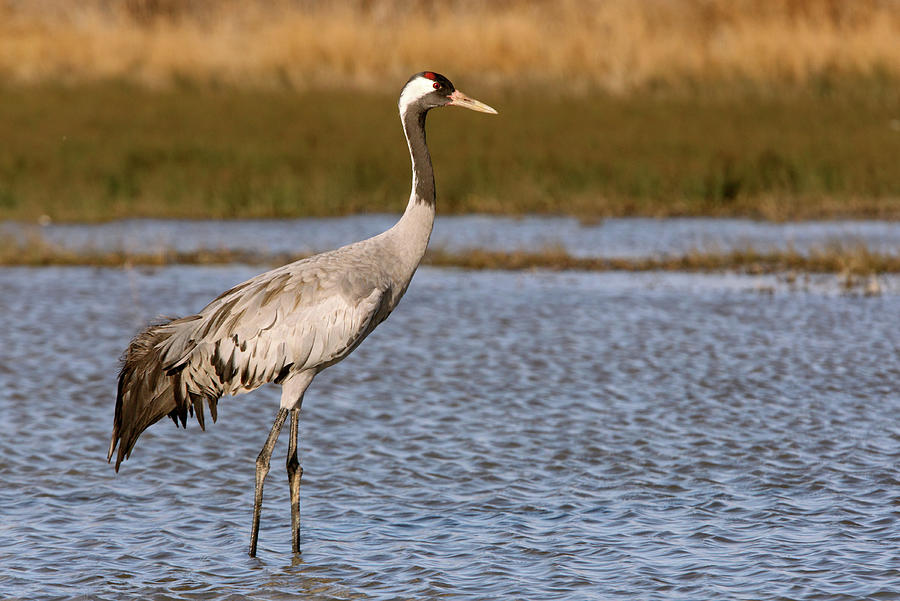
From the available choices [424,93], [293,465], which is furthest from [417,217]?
[293,465]

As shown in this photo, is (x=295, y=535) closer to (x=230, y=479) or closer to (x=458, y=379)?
(x=230, y=479)

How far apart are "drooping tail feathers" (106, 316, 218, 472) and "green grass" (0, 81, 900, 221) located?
38.5ft

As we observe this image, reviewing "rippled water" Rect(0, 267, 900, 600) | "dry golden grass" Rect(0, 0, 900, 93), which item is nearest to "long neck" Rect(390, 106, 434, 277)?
"rippled water" Rect(0, 267, 900, 600)

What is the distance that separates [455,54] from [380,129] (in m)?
5.36

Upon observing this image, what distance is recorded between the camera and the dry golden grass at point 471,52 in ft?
85.6

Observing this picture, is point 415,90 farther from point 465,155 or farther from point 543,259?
point 465,155

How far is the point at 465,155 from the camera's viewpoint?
20.9m

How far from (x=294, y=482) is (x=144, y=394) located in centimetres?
82

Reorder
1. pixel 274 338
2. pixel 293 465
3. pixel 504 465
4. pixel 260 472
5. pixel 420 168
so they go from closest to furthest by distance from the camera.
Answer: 1. pixel 274 338
2. pixel 260 472
3. pixel 293 465
4. pixel 420 168
5. pixel 504 465

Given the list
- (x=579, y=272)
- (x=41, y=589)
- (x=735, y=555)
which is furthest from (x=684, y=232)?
(x=41, y=589)

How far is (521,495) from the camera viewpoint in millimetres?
7383

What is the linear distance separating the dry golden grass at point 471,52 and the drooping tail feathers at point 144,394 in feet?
64.5

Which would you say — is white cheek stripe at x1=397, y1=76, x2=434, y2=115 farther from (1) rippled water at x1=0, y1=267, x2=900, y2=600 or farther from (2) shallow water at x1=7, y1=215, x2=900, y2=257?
(2) shallow water at x1=7, y1=215, x2=900, y2=257

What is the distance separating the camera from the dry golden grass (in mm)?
26094
